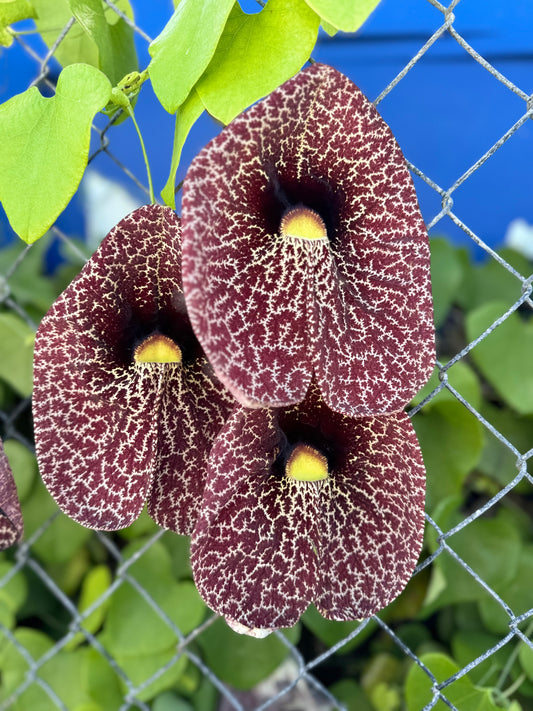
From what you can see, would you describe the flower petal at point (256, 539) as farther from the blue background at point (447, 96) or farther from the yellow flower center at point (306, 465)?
the blue background at point (447, 96)

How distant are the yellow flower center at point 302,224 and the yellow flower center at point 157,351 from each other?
110 mm

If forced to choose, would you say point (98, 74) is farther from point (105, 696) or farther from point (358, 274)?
point (105, 696)

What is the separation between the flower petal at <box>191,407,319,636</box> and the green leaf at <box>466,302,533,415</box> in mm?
453

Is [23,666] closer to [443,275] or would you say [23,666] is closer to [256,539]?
[256,539]

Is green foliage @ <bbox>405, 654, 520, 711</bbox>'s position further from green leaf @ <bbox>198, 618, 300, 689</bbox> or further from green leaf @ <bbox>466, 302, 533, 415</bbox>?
green leaf @ <bbox>466, 302, 533, 415</bbox>

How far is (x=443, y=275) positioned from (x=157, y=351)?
0.55 meters

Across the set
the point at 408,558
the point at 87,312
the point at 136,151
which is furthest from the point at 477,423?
the point at 136,151

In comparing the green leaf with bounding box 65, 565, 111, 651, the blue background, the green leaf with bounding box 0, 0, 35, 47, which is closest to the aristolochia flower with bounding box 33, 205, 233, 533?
the green leaf with bounding box 0, 0, 35, 47

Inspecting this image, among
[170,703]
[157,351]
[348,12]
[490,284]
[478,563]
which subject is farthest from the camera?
[490,284]

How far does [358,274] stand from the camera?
1.38 ft

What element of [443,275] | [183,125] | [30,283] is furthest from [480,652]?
[30,283]

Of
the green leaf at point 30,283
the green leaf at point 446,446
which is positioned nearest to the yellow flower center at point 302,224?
the green leaf at point 446,446

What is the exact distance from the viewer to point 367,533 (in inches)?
18.9

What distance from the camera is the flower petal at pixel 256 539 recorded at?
44cm
